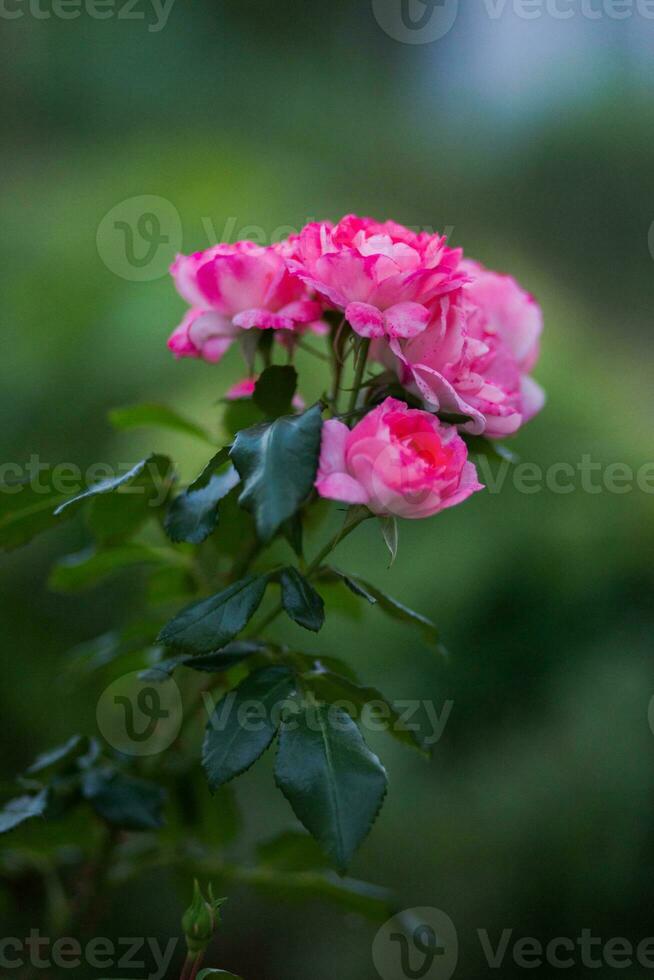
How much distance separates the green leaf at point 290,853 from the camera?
2.41 ft

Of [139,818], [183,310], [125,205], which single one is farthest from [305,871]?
[125,205]

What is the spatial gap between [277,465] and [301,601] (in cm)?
9

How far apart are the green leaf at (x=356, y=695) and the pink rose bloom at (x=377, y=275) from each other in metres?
0.19

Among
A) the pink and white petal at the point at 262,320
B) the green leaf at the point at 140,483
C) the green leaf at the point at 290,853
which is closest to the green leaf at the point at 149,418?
the green leaf at the point at 140,483

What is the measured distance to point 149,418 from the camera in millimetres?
687

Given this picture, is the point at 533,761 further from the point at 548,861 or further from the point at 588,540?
the point at 588,540

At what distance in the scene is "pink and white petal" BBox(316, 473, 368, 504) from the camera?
0.44m

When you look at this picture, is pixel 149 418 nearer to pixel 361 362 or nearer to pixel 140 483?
pixel 140 483

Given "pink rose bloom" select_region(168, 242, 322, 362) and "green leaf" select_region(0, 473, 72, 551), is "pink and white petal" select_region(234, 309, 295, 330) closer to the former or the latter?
"pink rose bloom" select_region(168, 242, 322, 362)

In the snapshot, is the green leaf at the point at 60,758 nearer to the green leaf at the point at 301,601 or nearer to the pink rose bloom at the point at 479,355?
the green leaf at the point at 301,601

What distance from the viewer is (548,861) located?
1.10m

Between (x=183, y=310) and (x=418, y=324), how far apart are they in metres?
0.86

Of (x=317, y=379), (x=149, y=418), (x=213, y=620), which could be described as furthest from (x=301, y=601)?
(x=317, y=379)

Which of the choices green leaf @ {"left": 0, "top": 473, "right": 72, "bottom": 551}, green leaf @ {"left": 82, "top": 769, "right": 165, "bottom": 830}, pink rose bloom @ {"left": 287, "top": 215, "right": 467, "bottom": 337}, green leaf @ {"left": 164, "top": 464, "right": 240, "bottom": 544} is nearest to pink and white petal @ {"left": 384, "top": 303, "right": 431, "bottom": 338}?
pink rose bloom @ {"left": 287, "top": 215, "right": 467, "bottom": 337}
